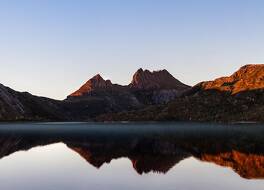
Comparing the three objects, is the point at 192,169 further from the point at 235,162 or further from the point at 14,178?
the point at 14,178

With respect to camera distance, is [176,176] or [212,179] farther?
[176,176]

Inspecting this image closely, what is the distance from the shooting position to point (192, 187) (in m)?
48.3

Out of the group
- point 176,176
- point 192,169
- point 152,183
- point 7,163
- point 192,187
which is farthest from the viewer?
point 7,163

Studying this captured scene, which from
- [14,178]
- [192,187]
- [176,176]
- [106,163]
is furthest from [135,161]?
[192,187]

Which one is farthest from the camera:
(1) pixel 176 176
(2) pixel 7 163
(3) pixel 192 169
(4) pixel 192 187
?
(2) pixel 7 163

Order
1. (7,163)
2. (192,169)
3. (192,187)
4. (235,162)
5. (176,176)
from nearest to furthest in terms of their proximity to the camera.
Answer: (192,187) < (176,176) < (192,169) < (235,162) < (7,163)

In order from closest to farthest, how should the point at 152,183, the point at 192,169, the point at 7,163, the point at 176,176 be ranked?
the point at 152,183 < the point at 176,176 < the point at 192,169 < the point at 7,163

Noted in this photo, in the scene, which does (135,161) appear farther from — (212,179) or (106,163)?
(212,179)

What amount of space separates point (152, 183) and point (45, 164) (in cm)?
3643

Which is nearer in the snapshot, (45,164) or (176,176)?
(176,176)

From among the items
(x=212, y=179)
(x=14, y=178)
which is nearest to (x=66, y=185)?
(x=14, y=178)

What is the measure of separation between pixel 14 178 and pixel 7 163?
22.1 meters

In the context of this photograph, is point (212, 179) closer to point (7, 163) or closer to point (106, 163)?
point (106, 163)

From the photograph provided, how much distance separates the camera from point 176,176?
2318 inches
